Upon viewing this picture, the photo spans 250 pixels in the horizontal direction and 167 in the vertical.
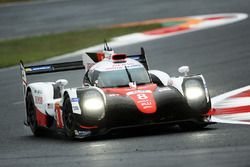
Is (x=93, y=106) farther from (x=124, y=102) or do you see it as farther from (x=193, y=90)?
(x=193, y=90)

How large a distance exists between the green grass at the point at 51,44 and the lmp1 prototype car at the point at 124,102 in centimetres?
1170

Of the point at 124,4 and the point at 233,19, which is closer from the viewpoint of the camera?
the point at 233,19

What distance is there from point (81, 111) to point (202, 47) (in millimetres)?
11919

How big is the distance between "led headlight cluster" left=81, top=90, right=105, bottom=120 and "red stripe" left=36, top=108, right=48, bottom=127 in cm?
181

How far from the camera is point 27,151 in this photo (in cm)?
1235

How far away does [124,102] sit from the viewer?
1267cm

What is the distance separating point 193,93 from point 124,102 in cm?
108

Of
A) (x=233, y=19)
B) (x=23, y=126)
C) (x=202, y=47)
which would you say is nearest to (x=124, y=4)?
(x=233, y=19)

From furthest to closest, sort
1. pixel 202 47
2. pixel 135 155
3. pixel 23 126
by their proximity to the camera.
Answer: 1. pixel 202 47
2. pixel 23 126
3. pixel 135 155

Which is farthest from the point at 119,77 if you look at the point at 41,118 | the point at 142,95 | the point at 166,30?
the point at 166,30

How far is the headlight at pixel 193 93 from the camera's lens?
13.1 meters

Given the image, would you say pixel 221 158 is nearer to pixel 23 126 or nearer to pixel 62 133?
pixel 62 133

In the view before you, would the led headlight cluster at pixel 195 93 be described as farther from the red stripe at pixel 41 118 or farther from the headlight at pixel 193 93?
the red stripe at pixel 41 118

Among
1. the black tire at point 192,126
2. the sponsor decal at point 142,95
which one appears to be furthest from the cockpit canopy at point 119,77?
the black tire at point 192,126
